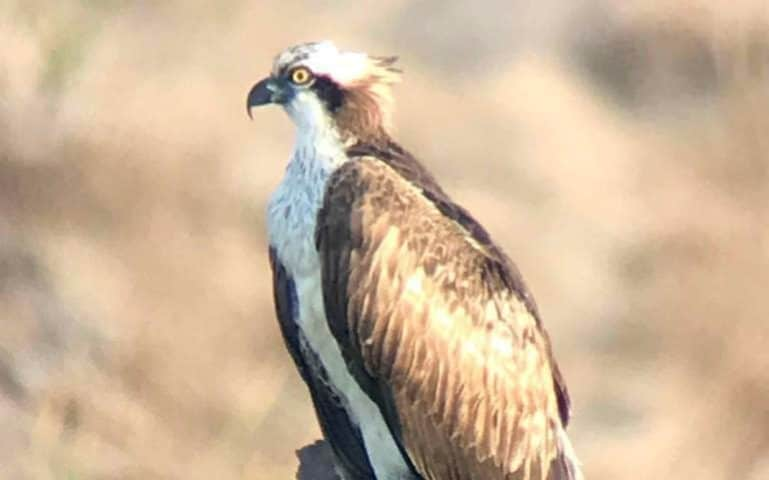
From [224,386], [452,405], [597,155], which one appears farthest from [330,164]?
[597,155]

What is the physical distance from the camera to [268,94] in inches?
111

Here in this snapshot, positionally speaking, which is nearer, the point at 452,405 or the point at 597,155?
the point at 452,405

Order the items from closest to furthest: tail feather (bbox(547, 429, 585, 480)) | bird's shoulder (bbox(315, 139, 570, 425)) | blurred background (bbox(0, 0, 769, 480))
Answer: bird's shoulder (bbox(315, 139, 570, 425))
tail feather (bbox(547, 429, 585, 480))
blurred background (bbox(0, 0, 769, 480))

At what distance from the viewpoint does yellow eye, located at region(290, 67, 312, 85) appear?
111 inches

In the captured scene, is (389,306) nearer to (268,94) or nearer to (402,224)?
(402,224)

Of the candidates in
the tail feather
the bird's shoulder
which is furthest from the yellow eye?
the tail feather

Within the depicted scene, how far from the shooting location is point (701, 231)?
6.94 m

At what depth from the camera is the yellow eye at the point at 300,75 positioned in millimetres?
2814

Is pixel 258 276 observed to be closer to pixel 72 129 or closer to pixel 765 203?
pixel 72 129

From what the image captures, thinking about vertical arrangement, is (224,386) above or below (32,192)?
below

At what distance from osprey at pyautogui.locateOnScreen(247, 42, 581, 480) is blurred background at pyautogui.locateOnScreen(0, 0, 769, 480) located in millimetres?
3201

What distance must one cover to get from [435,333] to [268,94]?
0.48m

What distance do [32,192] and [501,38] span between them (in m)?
1.90

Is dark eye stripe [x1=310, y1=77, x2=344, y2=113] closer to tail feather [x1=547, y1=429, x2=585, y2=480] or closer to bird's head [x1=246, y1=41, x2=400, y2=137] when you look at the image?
bird's head [x1=246, y1=41, x2=400, y2=137]
